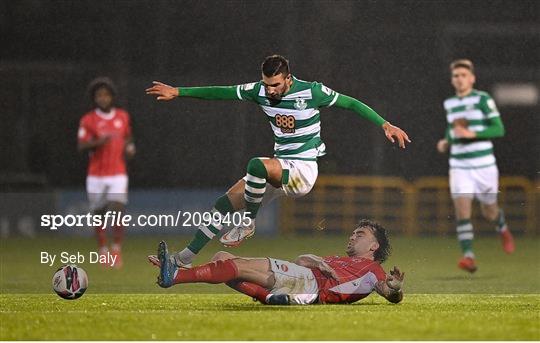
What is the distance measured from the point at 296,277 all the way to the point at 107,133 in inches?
181

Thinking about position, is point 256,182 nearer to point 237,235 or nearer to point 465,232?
point 237,235

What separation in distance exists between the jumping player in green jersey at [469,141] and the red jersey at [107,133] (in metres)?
3.09

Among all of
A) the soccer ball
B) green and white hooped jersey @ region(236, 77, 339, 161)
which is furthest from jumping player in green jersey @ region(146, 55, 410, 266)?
the soccer ball

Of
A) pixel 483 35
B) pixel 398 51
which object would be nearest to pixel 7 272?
pixel 398 51

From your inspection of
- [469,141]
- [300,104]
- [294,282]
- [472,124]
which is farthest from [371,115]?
[469,141]

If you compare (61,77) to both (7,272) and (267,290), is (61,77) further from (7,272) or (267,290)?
(267,290)

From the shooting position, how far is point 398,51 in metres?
12.0

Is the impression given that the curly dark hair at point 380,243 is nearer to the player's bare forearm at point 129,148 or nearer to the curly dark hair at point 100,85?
the player's bare forearm at point 129,148

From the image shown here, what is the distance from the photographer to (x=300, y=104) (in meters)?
9.98

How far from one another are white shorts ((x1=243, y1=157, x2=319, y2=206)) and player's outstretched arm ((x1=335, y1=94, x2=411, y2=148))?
51cm

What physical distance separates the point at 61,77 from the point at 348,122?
12.6 ft

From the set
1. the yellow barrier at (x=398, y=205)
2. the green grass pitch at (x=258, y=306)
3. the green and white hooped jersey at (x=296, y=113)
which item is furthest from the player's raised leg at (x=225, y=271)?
the yellow barrier at (x=398, y=205)

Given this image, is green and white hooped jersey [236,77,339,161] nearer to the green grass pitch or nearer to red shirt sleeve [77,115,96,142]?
the green grass pitch

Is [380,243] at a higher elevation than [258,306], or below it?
higher
